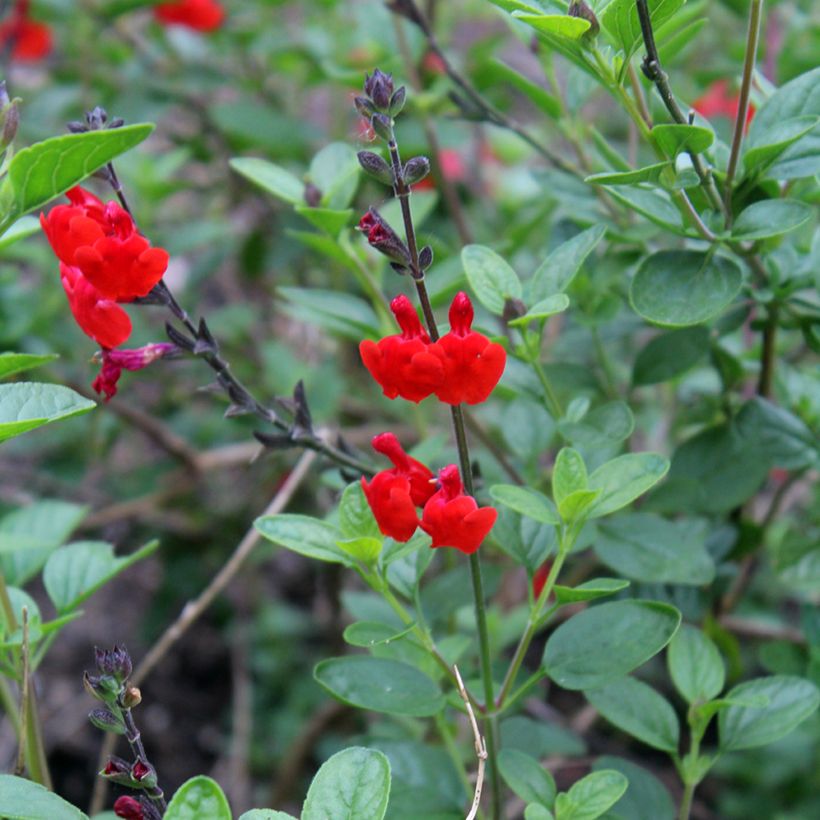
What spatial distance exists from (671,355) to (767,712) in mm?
383

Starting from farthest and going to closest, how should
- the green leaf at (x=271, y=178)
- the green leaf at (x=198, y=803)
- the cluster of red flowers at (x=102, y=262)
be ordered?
the green leaf at (x=271, y=178), the cluster of red flowers at (x=102, y=262), the green leaf at (x=198, y=803)

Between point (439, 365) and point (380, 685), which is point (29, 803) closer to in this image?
point (380, 685)

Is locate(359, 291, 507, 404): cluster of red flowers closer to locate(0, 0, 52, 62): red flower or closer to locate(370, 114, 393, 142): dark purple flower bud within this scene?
locate(370, 114, 393, 142): dark purple flower bud

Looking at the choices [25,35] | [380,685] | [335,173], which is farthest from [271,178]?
[25,35]

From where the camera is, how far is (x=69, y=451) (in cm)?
197

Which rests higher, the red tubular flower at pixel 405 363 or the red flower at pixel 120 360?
the red tubular flower at pixel 405 363

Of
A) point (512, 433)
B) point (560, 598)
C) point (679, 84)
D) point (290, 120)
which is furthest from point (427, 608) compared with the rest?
point (679, 84)

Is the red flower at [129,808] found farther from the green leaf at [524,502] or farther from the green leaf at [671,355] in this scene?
the green leaf at [671,355]

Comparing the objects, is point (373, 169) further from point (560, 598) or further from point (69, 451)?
point (69, 451)

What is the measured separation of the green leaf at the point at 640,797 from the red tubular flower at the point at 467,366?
45 centimetres

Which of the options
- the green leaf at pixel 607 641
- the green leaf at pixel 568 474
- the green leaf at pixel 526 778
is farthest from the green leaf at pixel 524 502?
the green leaf at pixel 526 778

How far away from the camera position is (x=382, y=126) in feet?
2.37

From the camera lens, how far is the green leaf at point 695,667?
0.96 meters

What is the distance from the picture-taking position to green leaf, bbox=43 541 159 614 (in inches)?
39.8
